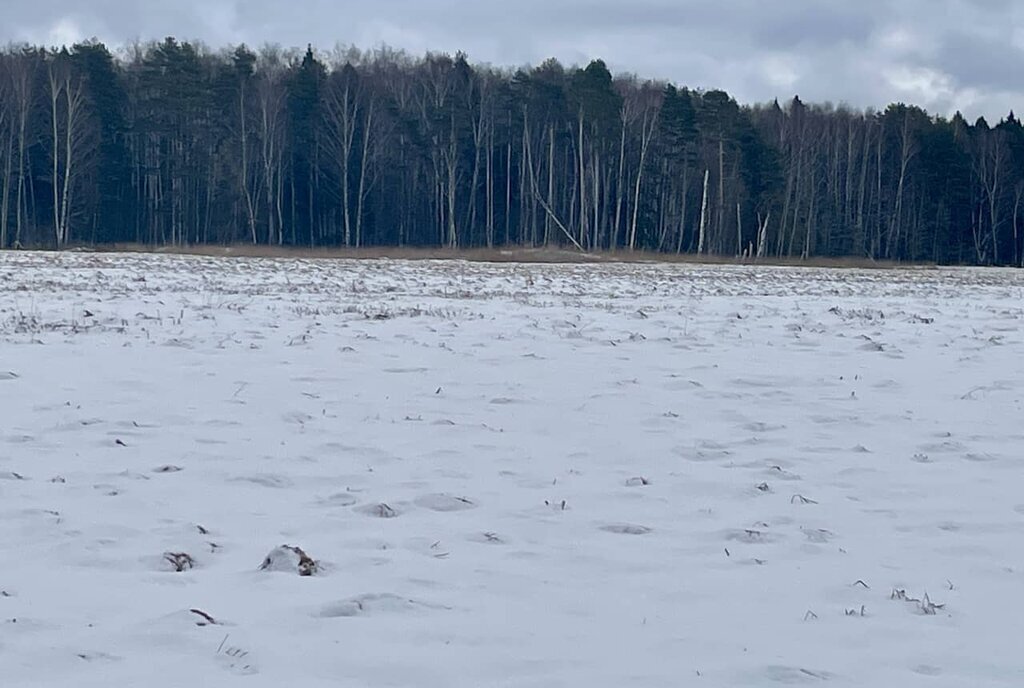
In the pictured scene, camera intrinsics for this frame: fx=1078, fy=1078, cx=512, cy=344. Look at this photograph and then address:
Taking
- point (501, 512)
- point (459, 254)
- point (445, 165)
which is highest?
point (445, 165)

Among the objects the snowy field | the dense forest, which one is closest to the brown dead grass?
the dense forest

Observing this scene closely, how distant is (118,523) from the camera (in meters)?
4.70

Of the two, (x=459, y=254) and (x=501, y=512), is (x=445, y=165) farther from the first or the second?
(x=501, y=512)

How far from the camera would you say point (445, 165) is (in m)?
61.4

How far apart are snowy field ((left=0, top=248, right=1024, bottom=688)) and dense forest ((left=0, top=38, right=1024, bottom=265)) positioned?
47.7m

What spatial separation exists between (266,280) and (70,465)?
17.0 meters

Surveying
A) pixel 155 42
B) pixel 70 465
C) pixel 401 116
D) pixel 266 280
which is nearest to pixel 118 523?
pixel 70 465

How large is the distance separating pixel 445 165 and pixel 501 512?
57.5 meters

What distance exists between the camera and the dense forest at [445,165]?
57.9 m

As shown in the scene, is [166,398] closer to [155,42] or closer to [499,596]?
[499,596]

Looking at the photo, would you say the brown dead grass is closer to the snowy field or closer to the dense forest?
the dense forest

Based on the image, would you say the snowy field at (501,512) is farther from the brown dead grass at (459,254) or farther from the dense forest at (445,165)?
the dense forest at (445,165)

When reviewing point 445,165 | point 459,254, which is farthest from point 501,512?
point 445,165

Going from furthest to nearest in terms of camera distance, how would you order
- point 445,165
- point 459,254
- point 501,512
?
point 445,165, point 459,254, point 501,512
